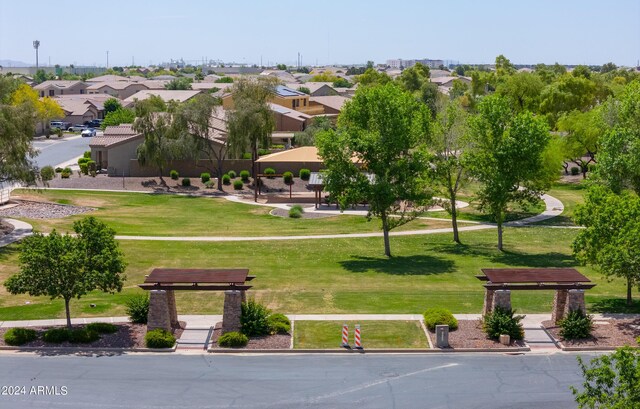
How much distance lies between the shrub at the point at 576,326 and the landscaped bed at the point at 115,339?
14340 mm

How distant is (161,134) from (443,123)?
33.8 meters

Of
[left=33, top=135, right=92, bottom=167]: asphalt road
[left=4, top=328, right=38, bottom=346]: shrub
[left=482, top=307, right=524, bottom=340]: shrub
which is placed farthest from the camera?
[left=33, top=135, right=92, bottom=167]: asphalt road

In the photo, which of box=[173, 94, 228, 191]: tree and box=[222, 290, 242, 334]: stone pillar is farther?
box=[173, 94, 228, 191]: tree

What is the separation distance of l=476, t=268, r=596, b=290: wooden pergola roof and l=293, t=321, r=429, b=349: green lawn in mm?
3499

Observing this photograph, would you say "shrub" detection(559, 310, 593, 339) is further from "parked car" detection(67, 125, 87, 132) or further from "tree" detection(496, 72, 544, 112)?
"parked car" detection(67, 125, 87, 132)

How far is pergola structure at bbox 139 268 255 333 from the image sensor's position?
101 feet

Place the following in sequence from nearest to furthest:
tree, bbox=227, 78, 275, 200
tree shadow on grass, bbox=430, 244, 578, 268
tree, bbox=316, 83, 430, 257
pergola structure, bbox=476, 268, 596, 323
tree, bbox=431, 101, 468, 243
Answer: pergola structure, bbox=476, 268, 596, 323, tree shadow on grass, bbox=430, 244, 578, 268, tree, bbox=316, 83, 430, 257, tree, bbox=431, 101, 468, 243, tree, bbox=227, 78, 275, 200

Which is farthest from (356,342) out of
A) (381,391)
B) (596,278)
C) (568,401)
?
(596,278)

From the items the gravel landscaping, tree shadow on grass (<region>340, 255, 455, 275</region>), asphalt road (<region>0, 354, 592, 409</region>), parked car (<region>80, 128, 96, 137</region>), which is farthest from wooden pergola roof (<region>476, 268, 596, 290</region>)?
parked car (<region>80, 128, 96, 137</region>)

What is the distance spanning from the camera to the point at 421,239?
5331 cm

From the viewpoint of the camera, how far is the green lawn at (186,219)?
54.8 m

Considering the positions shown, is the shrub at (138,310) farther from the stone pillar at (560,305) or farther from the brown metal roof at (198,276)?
the stone pillar at (560,305)

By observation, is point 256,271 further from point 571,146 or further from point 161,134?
point 571,146

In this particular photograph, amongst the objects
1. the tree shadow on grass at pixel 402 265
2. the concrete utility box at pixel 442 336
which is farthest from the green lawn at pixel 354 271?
the concrete utility box at pixel 442 336
